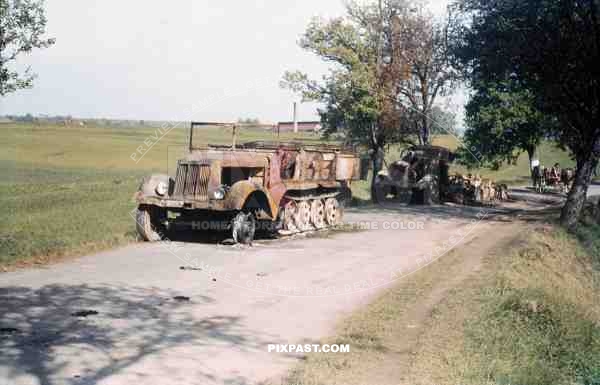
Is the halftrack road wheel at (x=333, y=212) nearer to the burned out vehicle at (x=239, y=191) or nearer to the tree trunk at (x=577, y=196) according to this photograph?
the burned out vehicle at (x=239, y=191)

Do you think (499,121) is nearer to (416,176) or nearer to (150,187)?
(416,176)

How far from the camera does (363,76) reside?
30.1 metres

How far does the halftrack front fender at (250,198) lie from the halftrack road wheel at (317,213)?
2.83 meters

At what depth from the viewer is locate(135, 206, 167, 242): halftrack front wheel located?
15.9m

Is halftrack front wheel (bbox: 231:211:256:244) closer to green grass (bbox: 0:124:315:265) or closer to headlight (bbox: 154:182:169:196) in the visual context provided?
headlight (bbox: 154:182:169:196)

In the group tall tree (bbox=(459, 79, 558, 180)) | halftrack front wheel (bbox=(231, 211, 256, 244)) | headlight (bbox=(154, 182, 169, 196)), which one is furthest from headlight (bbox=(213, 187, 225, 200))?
tall tree (bbox=(459, 79, 558, 180))

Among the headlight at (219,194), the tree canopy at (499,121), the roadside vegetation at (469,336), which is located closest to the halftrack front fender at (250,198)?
the headlight at (219,194)

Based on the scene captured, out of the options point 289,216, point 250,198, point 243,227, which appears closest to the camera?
point 243,227

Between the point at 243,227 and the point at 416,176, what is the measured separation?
16.8 metres

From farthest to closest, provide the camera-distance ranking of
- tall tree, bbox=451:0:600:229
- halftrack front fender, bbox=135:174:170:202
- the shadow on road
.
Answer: tall tree, bbox=451:0:600:229, halftrack front fender, bbox=135:174:170:202, the shadow on road

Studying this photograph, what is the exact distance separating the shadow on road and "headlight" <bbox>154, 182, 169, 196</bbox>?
17.8ft

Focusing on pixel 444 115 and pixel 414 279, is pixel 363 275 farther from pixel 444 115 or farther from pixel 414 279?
pixel 444 115

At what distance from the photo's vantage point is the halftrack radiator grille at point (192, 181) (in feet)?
52.2

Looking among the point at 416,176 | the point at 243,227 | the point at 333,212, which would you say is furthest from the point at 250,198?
the point at 416,176
